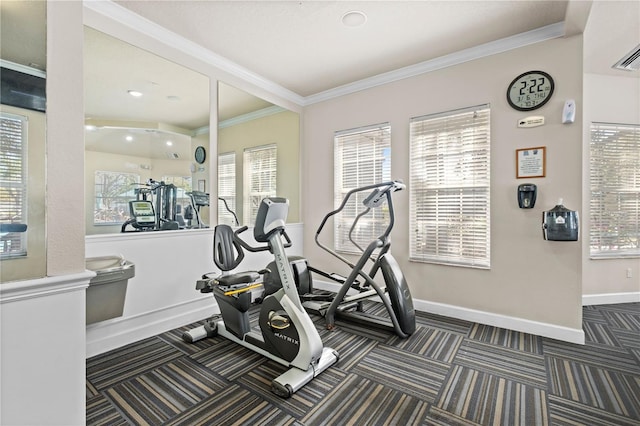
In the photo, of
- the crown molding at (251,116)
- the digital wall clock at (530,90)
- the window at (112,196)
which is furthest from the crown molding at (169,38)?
the digital wall clock at (530,90)

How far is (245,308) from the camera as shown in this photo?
257 centimetres

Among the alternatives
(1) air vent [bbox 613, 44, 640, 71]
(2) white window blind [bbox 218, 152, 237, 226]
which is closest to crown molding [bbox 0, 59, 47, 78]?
(2) white window blind [bbox 218, 152, 237, 226]

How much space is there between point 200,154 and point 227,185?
477mm

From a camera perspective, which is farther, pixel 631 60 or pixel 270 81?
pixel 270 81

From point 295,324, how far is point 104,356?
1.72 m

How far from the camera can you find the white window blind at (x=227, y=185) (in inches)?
137

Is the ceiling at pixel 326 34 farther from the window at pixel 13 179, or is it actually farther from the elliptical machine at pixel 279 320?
the elliptical machine at pixel 279 320

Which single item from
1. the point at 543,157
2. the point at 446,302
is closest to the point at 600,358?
the point at 446,302

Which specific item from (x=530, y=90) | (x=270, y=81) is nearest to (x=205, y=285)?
(x=270, y=81)

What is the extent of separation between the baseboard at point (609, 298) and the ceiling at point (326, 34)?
294cm

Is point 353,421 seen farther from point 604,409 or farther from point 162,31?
point 162,31

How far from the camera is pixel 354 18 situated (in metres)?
2.65

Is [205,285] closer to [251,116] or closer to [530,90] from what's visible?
[251,116]

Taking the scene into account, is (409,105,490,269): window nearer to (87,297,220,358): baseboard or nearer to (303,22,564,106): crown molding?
(303,22,564,106): crown molding
